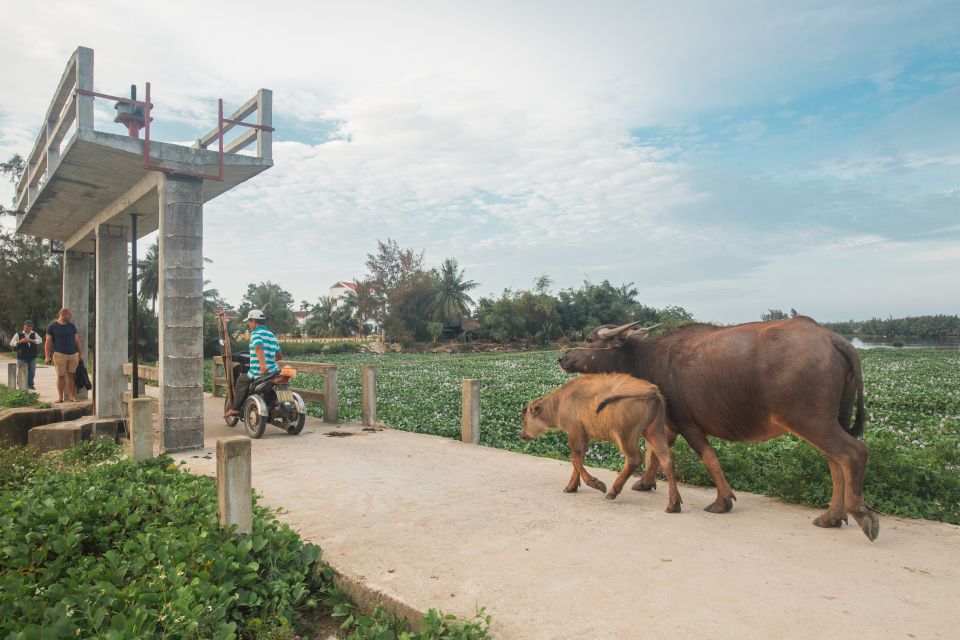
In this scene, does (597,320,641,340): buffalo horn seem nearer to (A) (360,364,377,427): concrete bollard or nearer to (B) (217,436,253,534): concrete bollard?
(B) (217,436,253,534): concrete bollard

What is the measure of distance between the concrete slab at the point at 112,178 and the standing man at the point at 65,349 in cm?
189

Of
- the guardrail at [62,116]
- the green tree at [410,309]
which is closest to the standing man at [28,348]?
the guardrail at [62,116]

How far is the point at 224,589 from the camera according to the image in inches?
138

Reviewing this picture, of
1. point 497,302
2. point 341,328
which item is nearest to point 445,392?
point 497,302

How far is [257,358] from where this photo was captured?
8.82 metres

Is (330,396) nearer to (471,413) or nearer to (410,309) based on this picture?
(471,413)

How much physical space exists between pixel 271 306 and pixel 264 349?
175 ft

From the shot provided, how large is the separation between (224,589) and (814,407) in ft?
13.7

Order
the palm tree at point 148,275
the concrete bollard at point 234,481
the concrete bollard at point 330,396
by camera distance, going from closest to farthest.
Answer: the concrete bollard at point 234,481 < the concrete bollard at point 330,396 < the palm tree at point 148,275

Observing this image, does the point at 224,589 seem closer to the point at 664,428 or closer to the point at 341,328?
the point at 664,428

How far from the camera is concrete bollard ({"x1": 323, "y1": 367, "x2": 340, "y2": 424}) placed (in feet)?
31.9

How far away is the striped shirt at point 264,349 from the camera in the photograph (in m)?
8.73

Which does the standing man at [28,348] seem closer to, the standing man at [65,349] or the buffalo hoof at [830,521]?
the standing man at [65,349]

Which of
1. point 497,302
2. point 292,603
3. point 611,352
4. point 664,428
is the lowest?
point 292,603
